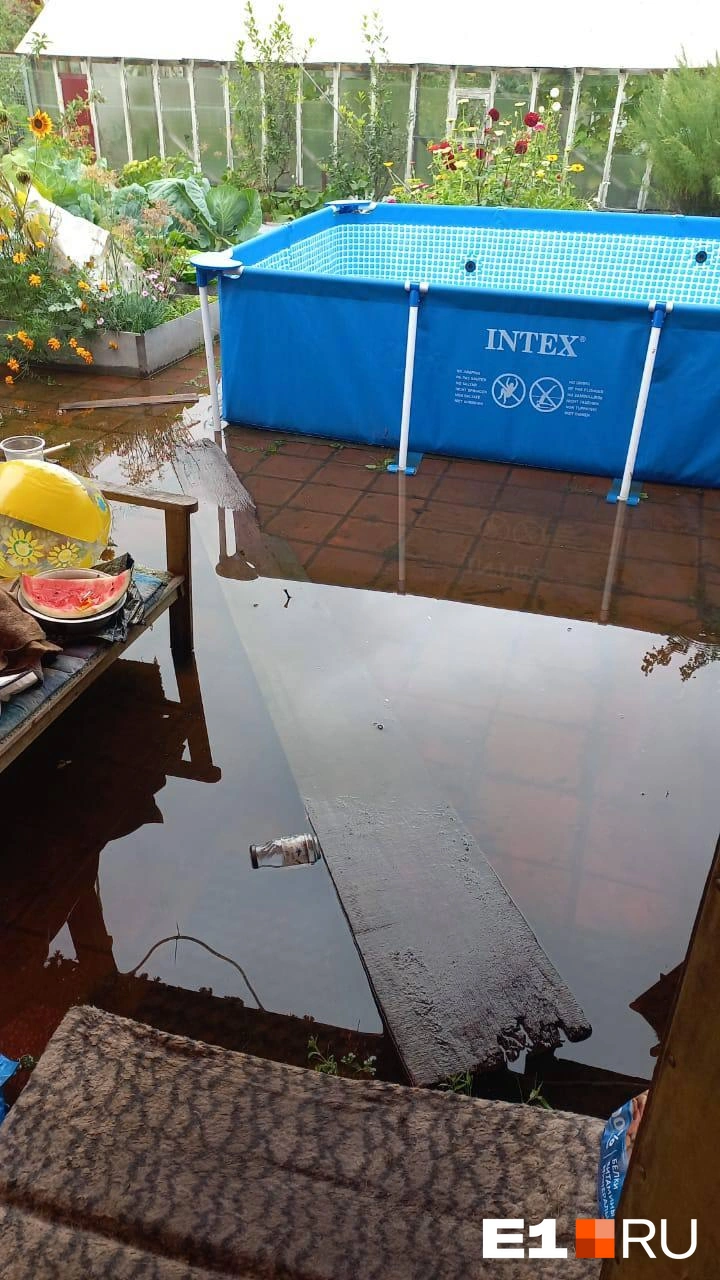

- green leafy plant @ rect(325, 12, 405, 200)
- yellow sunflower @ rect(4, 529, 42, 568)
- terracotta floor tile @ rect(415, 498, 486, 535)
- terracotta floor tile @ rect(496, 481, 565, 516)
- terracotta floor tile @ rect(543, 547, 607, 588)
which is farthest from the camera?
green leafy plant @ rect(325, 12, 405, 200)

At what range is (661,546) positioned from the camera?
5.30 metres

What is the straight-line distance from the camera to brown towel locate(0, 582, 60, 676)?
3.15 m

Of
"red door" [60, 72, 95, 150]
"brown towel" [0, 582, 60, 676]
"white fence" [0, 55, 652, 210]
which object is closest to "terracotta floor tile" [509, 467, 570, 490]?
"brown towel" [0, 582, 60, 676]

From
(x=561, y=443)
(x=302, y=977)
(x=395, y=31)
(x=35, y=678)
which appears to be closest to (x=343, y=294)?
(x=561, y=443)

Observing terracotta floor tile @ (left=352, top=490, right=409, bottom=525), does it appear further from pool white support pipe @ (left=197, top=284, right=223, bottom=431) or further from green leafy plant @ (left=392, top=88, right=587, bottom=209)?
green leafy plant @ (left=392, top=88, right=587, bottom=209)

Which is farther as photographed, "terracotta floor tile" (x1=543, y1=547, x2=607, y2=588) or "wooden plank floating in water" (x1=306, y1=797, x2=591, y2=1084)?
"terracotta floor tile" (x1=543, y1=547, x2=607, y2=588)

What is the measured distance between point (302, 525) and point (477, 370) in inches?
61.8

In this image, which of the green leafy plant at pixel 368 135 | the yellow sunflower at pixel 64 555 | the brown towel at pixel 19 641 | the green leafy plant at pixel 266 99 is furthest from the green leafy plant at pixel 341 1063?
the green leafy plant at pixel 266 99

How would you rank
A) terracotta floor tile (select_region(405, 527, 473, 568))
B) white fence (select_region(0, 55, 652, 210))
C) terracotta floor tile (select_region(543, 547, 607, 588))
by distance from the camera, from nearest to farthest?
terracotta floor tile (select_region(543, 547, 607, 588)) → terracotta floor tile (select_region(405, 527, 473, 568)) → white fence (select_region(0, 55, 652, 210))

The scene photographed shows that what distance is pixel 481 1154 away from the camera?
194 centimetres

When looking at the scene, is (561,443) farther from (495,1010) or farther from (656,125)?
(656,125)

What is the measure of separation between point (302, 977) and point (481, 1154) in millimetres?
913

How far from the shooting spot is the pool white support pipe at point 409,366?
5.66 meters

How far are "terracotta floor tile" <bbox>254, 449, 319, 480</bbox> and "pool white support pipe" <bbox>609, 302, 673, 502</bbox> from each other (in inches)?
76.7
